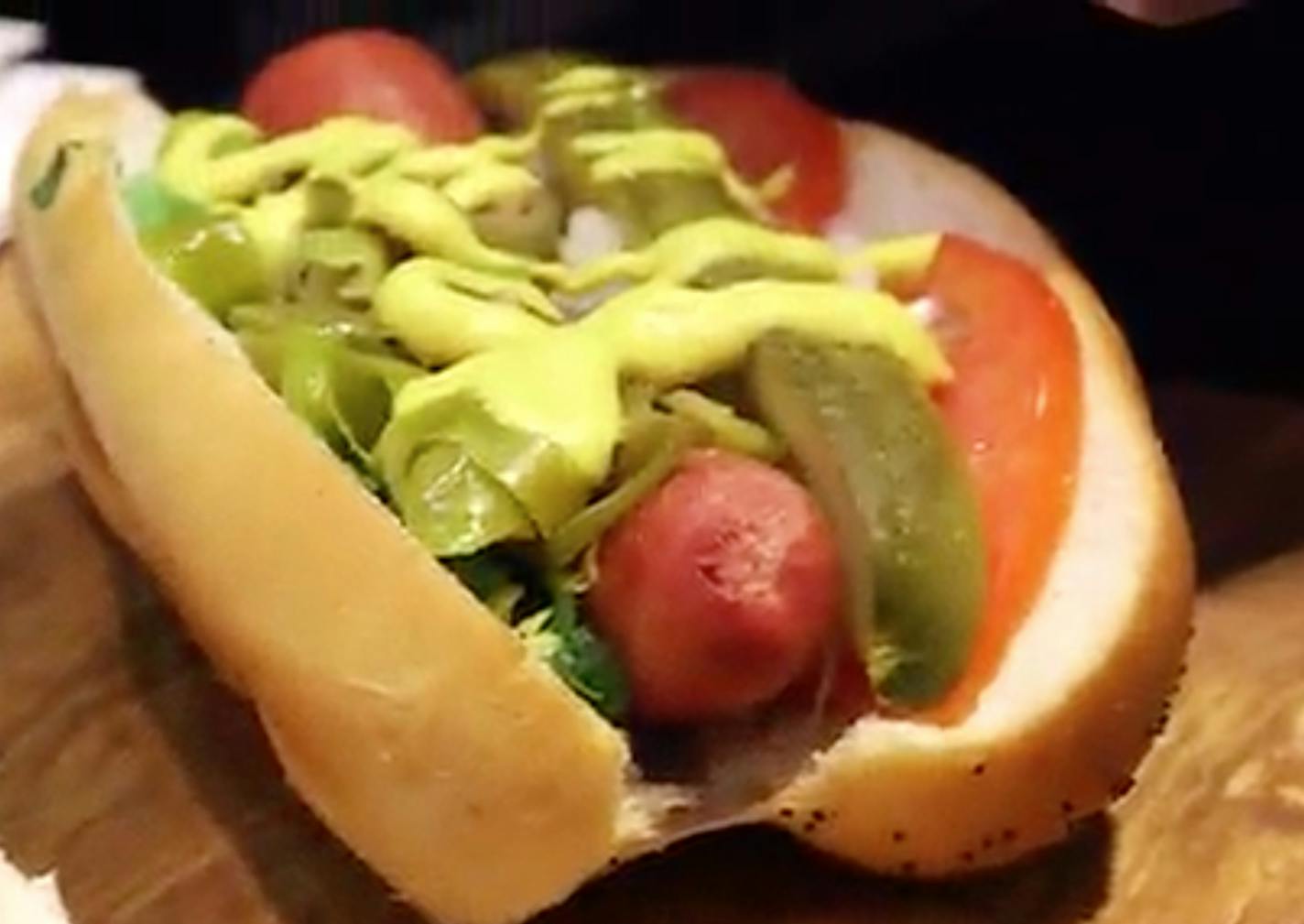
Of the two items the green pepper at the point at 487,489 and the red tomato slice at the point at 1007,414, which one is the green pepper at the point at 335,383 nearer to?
the green pepper at the point at 487,489

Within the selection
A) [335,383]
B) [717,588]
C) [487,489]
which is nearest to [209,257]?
[335,383]

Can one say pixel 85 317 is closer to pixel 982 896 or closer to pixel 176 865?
pixel 176 865

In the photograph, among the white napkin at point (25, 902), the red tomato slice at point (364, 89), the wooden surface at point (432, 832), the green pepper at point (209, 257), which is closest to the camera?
the white napkin at point (25, 902)

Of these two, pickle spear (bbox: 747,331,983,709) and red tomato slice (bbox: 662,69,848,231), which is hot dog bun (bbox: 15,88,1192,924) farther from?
red tomato slice (bbox: 662,69,848,231)

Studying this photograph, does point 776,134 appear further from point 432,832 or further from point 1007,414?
point 432,832

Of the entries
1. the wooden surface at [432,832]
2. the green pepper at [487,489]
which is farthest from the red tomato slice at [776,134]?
the green pepper at [487,489]
